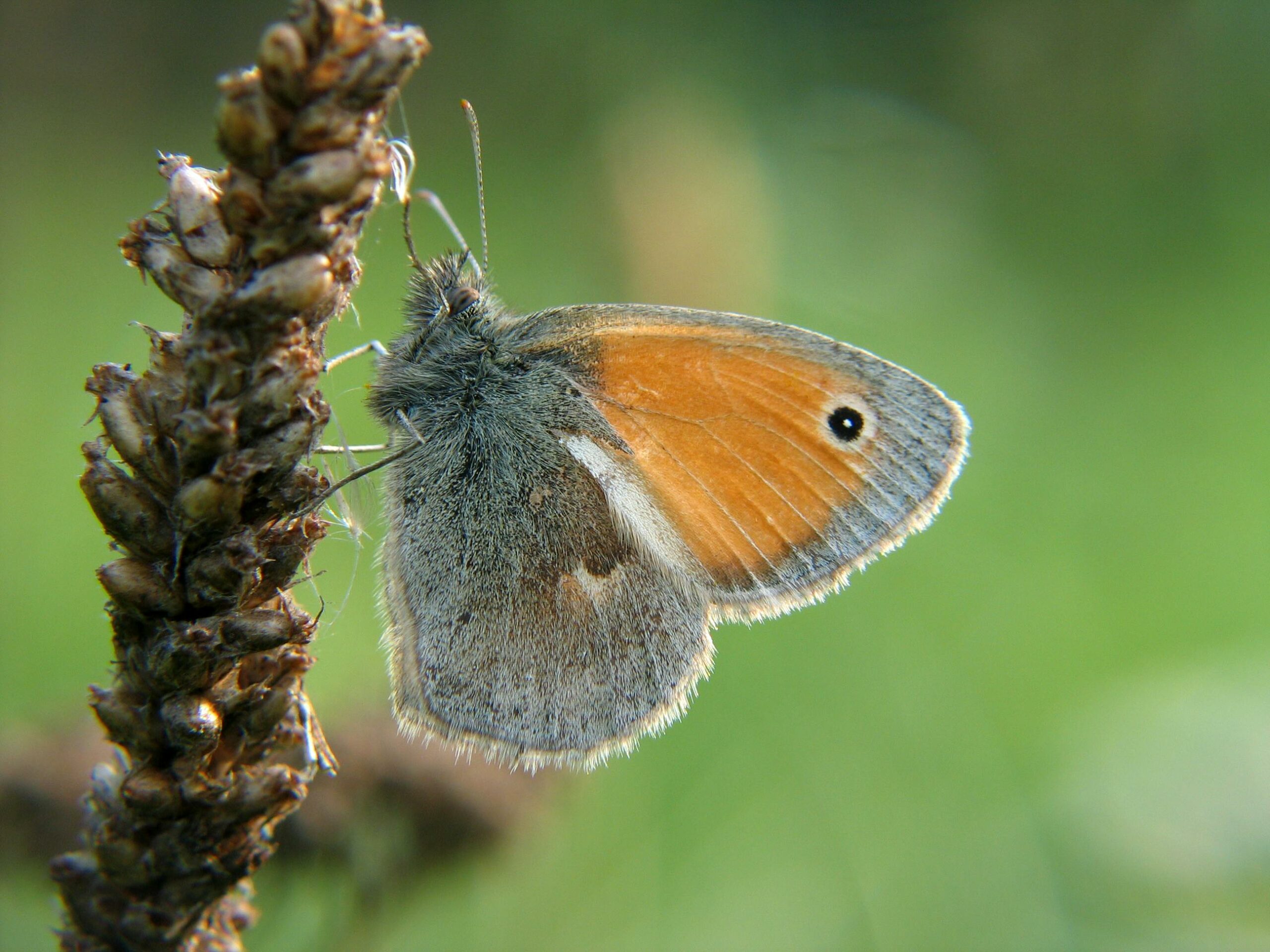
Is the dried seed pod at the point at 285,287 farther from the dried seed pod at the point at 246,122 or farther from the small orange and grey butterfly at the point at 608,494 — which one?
the small orange and grey butterfly at the point at 608,494

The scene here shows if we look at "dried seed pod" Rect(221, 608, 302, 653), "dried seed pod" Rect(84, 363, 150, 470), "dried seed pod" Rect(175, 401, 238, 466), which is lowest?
"dried seed pod" Rect(221, 608, 302, 653)

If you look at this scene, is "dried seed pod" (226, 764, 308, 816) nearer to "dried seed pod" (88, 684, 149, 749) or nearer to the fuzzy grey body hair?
"dried seed pod" (88, 684, 149, 749)

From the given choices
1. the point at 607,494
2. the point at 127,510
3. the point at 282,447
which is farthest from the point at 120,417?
the point at 607,494


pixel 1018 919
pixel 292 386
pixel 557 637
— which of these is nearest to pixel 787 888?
pixel 1018 919

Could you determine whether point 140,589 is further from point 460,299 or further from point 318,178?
point 460,299

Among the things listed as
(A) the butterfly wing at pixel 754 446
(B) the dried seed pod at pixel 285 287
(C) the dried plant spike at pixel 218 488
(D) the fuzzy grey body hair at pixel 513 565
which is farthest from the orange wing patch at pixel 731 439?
(B) the dried seed pod at pixel 285 287

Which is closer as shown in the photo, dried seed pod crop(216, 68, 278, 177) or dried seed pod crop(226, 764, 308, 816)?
dried seed pod crop(216, 68, 278, 177)

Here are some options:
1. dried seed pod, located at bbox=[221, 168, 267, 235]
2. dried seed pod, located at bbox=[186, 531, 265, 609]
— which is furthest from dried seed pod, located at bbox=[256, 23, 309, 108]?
dried seed pod, located at bbox=[186, 531, 265, 609]

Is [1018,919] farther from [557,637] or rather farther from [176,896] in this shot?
[176,896]
